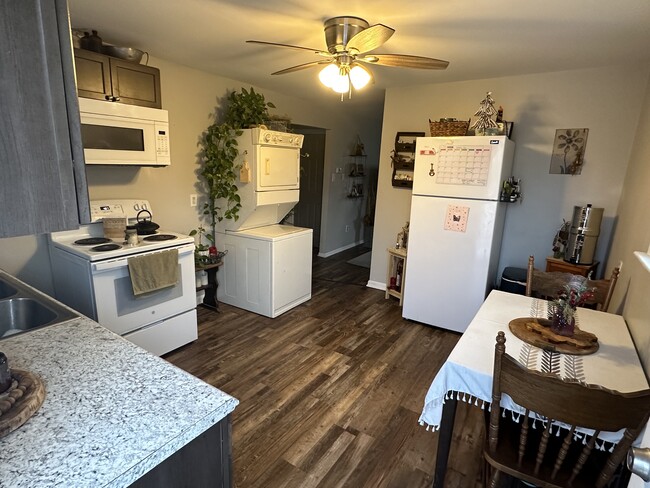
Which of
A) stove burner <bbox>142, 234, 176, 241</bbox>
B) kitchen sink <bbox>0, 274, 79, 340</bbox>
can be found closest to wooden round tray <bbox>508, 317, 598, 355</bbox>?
kitchen sink <bbox>0, 274, 79, 340</bbox>

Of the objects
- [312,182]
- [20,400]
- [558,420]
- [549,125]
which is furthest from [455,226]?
[312,182]

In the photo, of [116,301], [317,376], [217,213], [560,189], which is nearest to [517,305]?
[317,376]

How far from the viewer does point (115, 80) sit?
236 centimetres

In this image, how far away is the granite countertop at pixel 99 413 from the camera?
2.33ft

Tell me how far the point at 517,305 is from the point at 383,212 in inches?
91.2

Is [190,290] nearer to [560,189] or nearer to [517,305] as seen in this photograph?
[517,305]

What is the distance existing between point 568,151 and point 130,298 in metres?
3.70

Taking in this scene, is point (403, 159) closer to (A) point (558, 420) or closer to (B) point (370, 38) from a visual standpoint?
(B) point (370, 38)

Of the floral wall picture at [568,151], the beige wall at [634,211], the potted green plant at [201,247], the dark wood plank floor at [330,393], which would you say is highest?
the floral wall picture at [568,151]

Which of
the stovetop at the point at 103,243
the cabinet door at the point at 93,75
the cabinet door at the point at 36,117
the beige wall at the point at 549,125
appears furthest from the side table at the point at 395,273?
the cabinet door at the point at 36,117

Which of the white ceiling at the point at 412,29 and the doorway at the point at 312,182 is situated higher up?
the white ceiling at the point at 412,29

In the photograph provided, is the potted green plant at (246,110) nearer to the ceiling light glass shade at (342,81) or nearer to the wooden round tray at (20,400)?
the ceiling light glass shade at (342,81)

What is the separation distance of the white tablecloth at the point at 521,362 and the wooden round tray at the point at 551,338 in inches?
0.9

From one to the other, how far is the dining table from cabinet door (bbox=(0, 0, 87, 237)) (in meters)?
1.32
